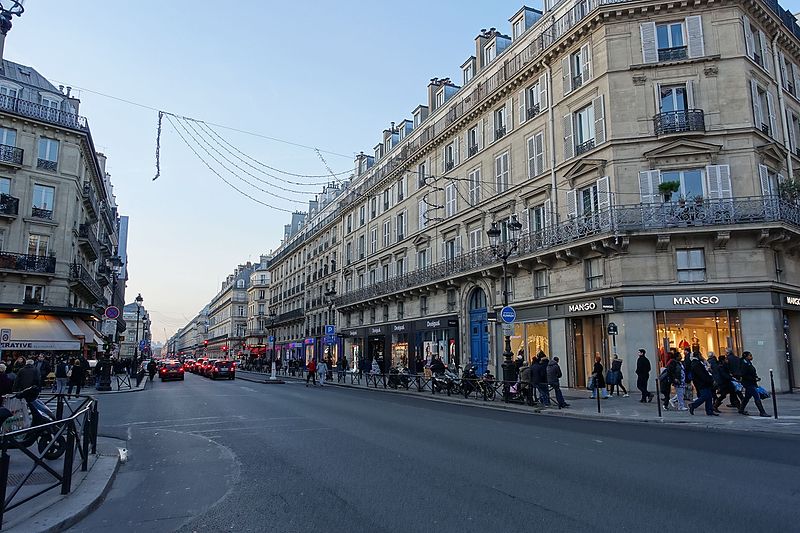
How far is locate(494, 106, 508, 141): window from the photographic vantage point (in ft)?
93.4

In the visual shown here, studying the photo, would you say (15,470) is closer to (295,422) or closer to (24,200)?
Result: (295,422)

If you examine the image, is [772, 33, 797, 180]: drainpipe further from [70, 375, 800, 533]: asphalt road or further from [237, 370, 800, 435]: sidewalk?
[70, 375, 800, 533]: asphalt road

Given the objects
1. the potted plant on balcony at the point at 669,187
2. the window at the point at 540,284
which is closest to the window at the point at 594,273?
the window at the point at 540,284

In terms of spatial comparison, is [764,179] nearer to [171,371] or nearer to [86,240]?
[86,240]

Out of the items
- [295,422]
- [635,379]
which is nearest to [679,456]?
[295,422]

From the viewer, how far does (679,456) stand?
8.25 m

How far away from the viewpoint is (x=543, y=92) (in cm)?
2548

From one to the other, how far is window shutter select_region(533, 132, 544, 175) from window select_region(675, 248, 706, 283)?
7.54 meters

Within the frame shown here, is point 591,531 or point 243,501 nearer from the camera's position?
point 591,531

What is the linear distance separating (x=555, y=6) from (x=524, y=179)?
27.5ft

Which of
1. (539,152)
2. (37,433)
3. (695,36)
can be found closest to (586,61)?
(695,36)

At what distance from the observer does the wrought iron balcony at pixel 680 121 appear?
20.5 meters

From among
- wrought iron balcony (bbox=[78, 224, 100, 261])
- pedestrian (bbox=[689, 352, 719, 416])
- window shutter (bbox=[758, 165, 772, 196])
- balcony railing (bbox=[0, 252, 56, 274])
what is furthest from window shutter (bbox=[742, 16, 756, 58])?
wrought iron balcony (bbox=[78, 224, 100, 261])

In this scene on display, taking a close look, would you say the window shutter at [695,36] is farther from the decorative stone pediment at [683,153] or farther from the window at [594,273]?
the window at [594,273]
